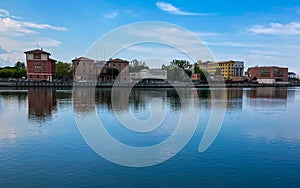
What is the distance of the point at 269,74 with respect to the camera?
422ft

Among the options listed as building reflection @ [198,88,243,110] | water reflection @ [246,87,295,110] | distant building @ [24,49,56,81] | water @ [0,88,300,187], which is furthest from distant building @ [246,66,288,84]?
A: water @ [0,88,300,187]

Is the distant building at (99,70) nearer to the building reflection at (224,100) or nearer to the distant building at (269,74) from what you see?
the building reflection at (224,100)

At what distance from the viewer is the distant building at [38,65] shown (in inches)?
2847

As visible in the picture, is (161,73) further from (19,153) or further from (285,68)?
(19,153)

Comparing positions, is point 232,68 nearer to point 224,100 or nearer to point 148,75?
point 148,75

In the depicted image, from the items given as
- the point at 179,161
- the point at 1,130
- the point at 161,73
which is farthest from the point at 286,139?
the point at 161,73

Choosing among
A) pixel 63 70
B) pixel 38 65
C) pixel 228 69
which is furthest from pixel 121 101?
pixel 228 69

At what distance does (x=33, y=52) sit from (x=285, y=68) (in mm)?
113338

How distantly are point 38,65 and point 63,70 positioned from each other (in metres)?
24.5

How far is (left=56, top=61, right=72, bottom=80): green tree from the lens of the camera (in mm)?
96312

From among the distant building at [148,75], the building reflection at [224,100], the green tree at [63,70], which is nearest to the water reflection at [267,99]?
the building reflection at [224,100]

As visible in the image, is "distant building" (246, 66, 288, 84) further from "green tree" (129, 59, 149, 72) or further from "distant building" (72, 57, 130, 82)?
"distant building" (72, 57, 130, 82)

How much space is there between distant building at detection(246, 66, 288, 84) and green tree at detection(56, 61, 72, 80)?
269 ft

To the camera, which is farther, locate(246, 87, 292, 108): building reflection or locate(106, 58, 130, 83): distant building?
locate(106, 58, 130, 83): distant building
